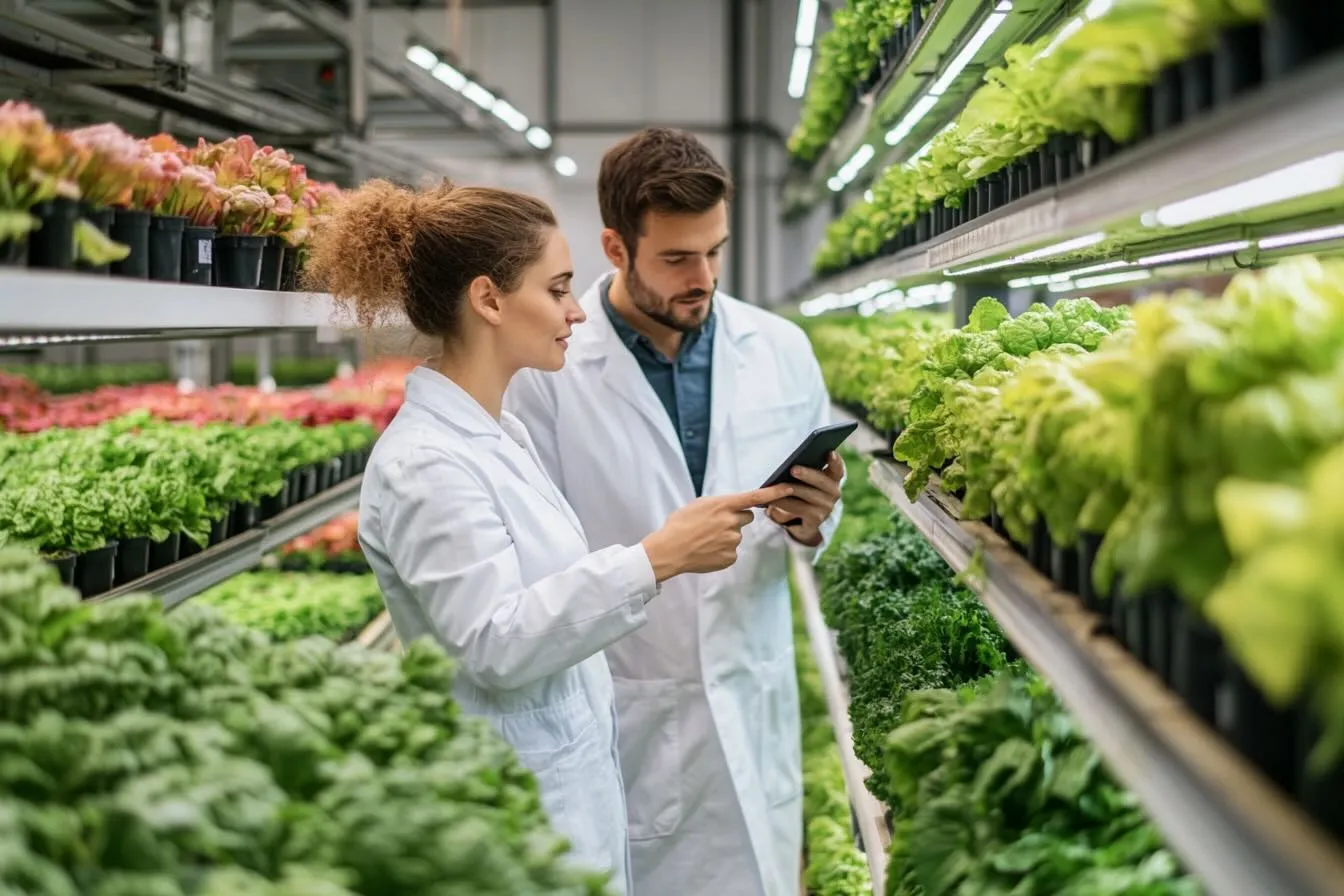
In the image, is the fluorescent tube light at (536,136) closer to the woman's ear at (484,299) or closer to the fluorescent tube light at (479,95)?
the fluorescent tube light at (479,95)

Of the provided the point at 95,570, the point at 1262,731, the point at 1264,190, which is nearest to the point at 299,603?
the point at 95,570

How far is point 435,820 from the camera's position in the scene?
1.33m

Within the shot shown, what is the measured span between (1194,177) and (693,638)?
2245mm

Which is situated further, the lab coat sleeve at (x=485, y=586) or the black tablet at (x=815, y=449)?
the black tablet at (x=815, y=449)

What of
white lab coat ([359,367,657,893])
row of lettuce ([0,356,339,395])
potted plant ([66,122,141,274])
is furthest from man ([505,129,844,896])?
row of lettuce ([0,356,339,395])

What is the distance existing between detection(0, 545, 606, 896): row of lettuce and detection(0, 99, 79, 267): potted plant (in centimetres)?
46

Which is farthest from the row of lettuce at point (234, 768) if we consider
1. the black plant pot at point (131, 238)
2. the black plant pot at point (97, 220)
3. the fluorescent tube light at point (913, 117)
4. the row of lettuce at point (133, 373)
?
the row of lettuce at point (133, 373)

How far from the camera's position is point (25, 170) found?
1773 mm

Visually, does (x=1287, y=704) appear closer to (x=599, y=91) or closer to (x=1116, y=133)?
(x=1116, y=133)

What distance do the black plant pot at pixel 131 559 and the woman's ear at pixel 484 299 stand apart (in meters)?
1.12

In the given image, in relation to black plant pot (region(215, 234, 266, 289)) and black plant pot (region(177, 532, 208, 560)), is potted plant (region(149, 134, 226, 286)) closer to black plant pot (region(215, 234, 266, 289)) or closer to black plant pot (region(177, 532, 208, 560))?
black plant pot (region(215, 234, 266, 289))

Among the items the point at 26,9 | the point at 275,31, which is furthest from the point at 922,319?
the point at 275,31

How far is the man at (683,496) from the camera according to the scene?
324 centimetres

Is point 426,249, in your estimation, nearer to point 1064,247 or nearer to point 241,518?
point 1064,247
